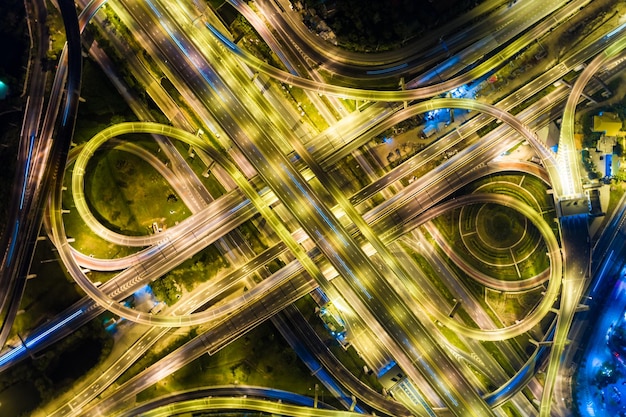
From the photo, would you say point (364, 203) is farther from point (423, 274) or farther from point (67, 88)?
point (67, 88)

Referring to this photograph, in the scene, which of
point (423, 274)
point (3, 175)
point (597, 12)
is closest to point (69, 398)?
point (3, 175)

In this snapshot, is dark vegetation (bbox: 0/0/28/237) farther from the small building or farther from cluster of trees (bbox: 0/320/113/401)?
the small building

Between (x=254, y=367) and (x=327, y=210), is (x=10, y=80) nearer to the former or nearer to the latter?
(x=327, y=210)

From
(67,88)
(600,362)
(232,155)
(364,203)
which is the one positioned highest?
(67,88)

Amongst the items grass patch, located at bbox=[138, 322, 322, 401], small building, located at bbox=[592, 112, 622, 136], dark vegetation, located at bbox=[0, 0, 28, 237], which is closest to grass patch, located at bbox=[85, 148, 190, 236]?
dark vegetation, located at bbox=[0, 0, 28, 237]

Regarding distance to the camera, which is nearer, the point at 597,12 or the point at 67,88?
the point at 67,88

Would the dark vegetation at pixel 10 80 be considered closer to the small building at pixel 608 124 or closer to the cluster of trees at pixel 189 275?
the cluster of trees at pixel 189 275

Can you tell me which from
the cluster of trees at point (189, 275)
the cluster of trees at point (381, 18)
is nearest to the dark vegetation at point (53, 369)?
the cluster of trees at point (189, 275)
